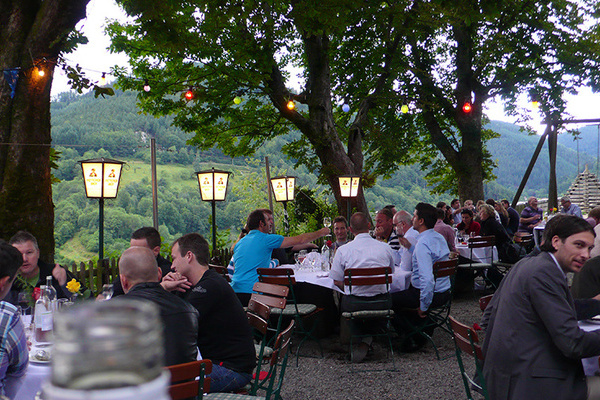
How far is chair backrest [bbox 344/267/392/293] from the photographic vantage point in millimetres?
5934

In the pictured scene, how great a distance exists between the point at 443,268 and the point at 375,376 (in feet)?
5.26

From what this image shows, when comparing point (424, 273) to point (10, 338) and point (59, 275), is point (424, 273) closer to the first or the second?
point (59, 275)

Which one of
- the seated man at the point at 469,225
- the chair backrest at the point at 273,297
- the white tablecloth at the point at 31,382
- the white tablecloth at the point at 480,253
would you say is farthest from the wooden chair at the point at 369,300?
the seated man at the point at 469,225

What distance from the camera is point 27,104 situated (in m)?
6.40

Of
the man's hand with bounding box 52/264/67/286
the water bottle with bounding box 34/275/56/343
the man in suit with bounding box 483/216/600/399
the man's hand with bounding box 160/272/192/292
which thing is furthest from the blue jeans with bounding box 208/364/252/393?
the man's hand with bounding box 52/264/67/286

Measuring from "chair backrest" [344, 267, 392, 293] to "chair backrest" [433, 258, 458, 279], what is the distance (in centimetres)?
61

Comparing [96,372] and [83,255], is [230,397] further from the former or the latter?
[83,255]

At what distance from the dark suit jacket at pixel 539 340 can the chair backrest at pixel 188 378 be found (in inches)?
61.6

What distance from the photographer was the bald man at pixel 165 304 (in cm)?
282

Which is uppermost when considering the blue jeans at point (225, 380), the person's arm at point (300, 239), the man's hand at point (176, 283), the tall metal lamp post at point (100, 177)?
the tall metal lamp post at point (100, 177)

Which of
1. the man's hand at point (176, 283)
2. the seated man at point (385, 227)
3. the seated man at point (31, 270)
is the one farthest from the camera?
the seated man at point (385, 227)

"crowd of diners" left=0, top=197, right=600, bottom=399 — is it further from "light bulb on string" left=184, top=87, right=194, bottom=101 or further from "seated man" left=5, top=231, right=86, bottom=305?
"light bulb on string" left=184, top=87, right=194, bottom=101

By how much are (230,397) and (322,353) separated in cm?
304

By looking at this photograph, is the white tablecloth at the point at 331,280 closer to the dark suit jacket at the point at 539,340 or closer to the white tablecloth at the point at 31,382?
the dark suit jacket at the point at 539,340
